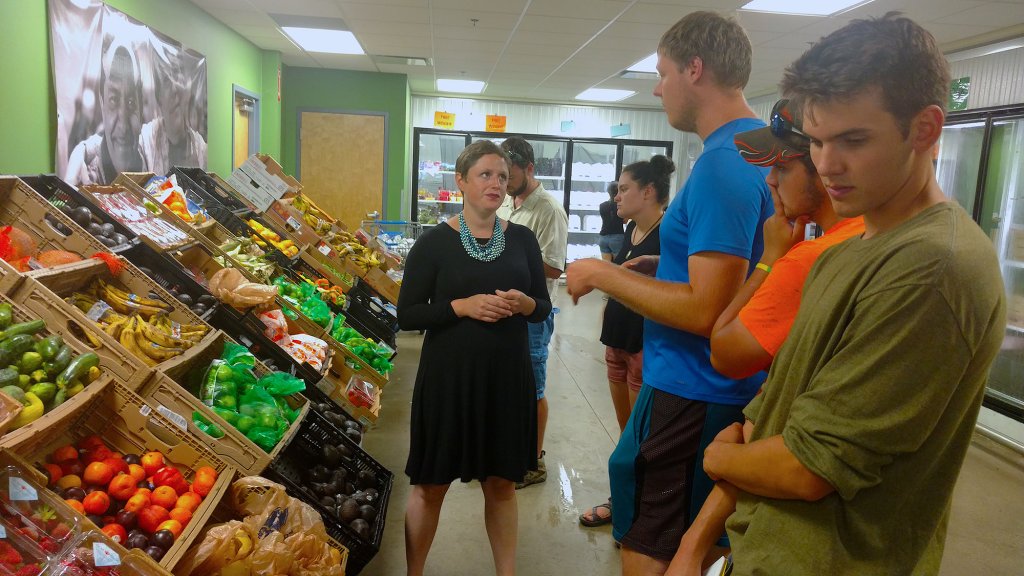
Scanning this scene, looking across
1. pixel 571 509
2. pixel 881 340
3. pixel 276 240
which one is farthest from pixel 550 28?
pixel 881 340

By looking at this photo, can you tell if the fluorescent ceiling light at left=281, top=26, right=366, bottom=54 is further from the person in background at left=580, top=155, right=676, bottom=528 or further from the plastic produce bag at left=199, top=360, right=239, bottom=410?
the plastic produce bag at left=199, top=360, right=239, bottom=410

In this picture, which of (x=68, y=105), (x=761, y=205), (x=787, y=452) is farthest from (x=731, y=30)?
(x=68, y=105)

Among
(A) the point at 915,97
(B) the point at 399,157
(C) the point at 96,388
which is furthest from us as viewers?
(B) the point at 399,157

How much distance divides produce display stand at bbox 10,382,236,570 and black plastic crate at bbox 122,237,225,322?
1007mm

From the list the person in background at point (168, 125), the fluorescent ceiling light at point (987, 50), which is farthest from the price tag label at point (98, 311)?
the fluorescent ceiling light at point (987, 50)

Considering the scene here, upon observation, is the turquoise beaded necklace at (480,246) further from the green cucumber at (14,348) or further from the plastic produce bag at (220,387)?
the green cucumber at (14,348)

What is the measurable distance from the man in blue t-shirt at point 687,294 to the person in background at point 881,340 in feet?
1.58

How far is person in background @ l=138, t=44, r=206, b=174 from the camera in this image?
16.0 feet

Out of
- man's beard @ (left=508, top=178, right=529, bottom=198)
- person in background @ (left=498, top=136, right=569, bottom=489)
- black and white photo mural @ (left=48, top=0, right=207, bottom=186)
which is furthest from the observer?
black and white photo mural @ (left=48, top=0, right=207, bottom=186)

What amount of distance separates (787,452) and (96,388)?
191 centimetres

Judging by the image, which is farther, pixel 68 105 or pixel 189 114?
pixel 189 114

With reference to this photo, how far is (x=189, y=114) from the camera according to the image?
5.57 meters

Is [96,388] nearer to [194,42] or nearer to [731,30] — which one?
[731,30]

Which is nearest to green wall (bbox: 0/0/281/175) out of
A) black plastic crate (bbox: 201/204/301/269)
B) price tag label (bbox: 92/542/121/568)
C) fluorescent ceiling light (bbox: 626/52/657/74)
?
black plastic crate (bbox: 201/204/301/269)
